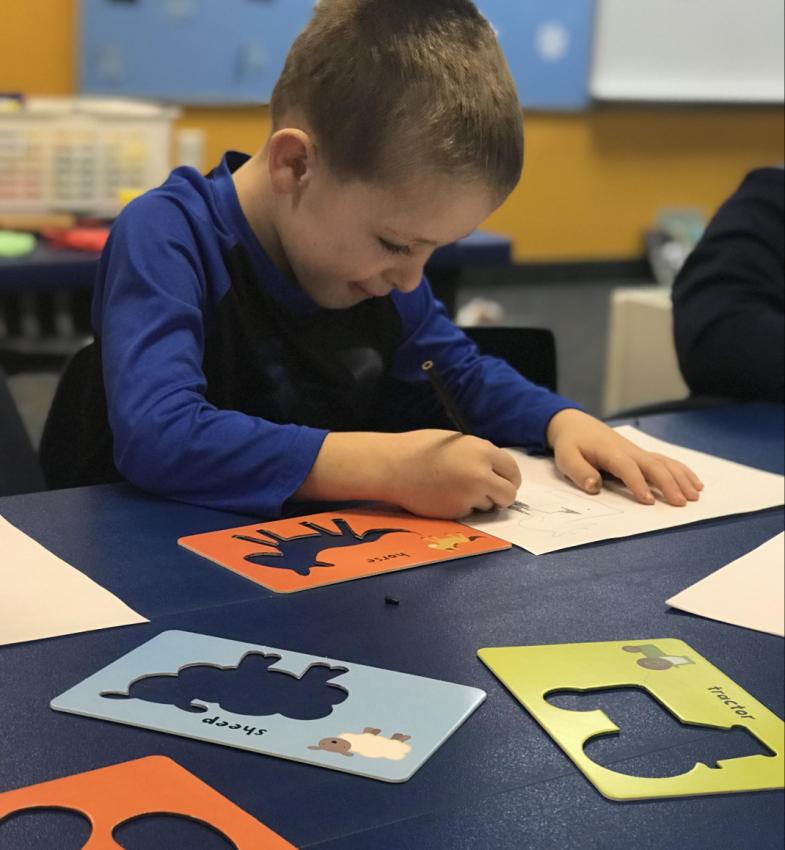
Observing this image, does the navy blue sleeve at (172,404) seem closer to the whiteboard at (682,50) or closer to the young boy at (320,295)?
the young boy at (320,295)

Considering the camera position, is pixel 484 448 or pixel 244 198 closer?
pixel 484 448

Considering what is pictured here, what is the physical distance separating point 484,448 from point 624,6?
13.7 feet

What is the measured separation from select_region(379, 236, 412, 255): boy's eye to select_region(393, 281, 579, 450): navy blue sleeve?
209mm

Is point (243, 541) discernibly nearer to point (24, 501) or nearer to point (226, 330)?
point (24, 501)

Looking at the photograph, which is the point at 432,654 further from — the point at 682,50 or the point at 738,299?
the point at 682,50

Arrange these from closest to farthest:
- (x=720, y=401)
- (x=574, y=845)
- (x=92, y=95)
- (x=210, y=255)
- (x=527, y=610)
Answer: (x=574, y=845)
(x=527, y=610)
(x=210, y=255)
(x=720, y=401)
(x=92, y=95)

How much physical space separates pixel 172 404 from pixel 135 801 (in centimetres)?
46

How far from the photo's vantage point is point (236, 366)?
3.45 feet

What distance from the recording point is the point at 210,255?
3.33 ft

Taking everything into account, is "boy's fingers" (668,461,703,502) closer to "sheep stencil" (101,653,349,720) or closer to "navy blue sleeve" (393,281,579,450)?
"navy blue sleeve" (393,281,579,450)

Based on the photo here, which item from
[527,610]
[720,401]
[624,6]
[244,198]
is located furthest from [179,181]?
[624,6]

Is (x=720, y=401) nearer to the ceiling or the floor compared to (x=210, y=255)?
nearer to the floor

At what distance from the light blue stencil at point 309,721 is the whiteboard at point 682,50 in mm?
4425

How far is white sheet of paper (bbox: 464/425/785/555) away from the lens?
82 centimetres
